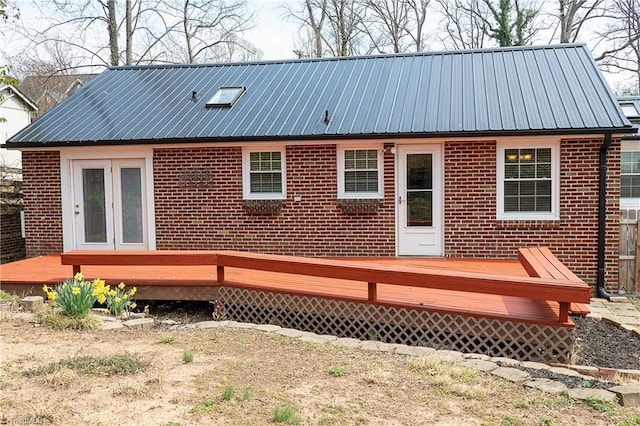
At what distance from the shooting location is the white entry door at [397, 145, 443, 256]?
30.8ft

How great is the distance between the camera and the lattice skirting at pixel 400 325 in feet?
17.8

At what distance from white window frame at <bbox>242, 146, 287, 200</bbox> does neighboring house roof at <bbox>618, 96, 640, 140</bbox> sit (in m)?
9.15

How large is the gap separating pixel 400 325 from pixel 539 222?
418 cm

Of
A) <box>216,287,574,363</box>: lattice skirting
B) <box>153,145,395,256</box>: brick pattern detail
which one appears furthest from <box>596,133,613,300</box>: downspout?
<box>216,287,574,363</box>: lattice skirting

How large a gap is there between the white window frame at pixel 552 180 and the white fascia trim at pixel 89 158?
654 centimetres

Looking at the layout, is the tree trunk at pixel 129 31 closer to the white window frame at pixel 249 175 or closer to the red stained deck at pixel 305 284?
the red stained deck at pixel 305 284

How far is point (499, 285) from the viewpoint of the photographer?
17.5ft

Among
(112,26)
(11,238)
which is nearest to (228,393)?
(11,238)

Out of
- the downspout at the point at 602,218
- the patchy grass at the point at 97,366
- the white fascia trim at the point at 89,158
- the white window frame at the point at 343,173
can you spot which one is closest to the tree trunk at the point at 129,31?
the white fascia trim at the point at 89,158

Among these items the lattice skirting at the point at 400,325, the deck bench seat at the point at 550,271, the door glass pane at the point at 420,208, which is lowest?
the lattice skirting at the point at 400,325

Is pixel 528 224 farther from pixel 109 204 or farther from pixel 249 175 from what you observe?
pixel 109 204

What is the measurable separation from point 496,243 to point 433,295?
3.21m

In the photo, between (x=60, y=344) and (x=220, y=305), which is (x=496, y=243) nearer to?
(x=220, y=305)

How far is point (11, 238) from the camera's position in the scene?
38.6ft
